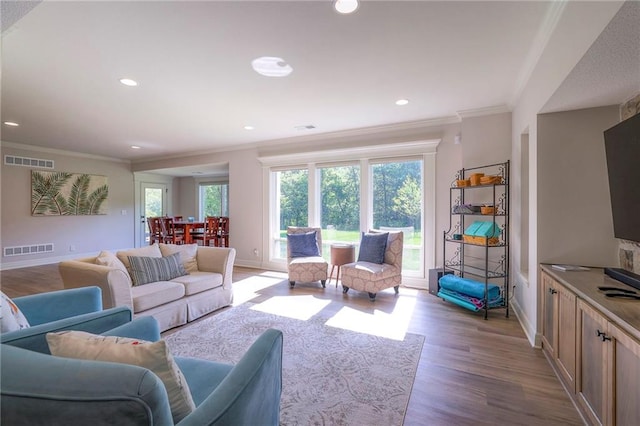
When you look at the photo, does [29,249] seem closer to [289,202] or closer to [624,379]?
[289,202]

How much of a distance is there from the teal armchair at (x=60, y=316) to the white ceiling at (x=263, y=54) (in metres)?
1.88

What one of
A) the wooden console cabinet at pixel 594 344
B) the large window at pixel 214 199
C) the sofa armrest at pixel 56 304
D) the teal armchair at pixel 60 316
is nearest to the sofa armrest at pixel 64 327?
the teal armchair at pixel 60 316

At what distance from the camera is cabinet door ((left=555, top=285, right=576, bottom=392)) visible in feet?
5.99

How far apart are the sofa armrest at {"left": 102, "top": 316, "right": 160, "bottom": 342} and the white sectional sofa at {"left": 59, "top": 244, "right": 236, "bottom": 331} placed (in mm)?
1148

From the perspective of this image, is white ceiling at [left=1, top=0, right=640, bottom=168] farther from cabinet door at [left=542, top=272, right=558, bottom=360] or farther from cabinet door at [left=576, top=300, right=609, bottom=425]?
cabinet door at [left=576, top=300, right=609, bottom=425]

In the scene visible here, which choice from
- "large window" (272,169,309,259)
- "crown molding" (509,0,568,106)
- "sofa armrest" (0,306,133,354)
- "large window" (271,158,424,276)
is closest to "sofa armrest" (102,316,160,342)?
"sofa armrest" (0,306,133,354)

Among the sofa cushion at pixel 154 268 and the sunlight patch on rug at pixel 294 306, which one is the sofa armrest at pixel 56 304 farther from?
the sunlight patch on rug at pixel 294 306

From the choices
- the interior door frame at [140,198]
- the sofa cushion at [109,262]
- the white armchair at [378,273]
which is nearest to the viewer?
the sofa cushion at [109,262]

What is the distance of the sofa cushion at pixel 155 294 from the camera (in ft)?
8.82

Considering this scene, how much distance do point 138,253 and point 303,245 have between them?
237cm

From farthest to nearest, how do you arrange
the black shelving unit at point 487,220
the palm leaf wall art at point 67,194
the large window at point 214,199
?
the large window at point 214,199, the palm leaf wall art at point 67,194, the black shelving unit at point 487,220

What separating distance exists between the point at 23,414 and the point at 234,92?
10.5 ft

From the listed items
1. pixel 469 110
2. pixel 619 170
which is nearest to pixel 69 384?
pixel 619 170

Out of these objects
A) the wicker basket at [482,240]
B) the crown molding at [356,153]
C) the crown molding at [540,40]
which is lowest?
the wicker basket at [482,240]
